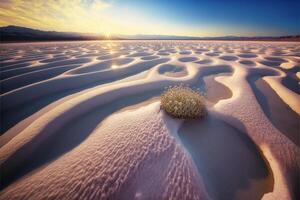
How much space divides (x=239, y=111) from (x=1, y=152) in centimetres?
633

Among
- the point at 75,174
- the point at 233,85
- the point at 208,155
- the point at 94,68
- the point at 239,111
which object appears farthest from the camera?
the point at 94,68

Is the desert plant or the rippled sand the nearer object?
the rippled sand

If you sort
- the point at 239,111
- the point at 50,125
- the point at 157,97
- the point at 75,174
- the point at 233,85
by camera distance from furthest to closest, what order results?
the point at 233,85
the point at 157,97
the point at 239,111
the point at 50,125
the point at 75,174

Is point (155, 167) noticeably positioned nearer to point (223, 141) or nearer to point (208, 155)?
point (208, 155)

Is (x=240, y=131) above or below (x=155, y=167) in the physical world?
below

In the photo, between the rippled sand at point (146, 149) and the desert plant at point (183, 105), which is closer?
the rippled sand at point (146, 149)

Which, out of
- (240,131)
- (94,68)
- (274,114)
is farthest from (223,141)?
(94,68)

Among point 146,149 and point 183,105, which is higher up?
point 183,105

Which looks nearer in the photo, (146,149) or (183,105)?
(146,149)

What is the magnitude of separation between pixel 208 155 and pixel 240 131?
1372mm

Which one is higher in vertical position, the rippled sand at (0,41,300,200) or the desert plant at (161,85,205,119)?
the desert plant at (161,85,205,119)

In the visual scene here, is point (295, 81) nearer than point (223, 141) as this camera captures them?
No

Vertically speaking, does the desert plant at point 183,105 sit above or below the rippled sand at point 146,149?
above

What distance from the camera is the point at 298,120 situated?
491cm
